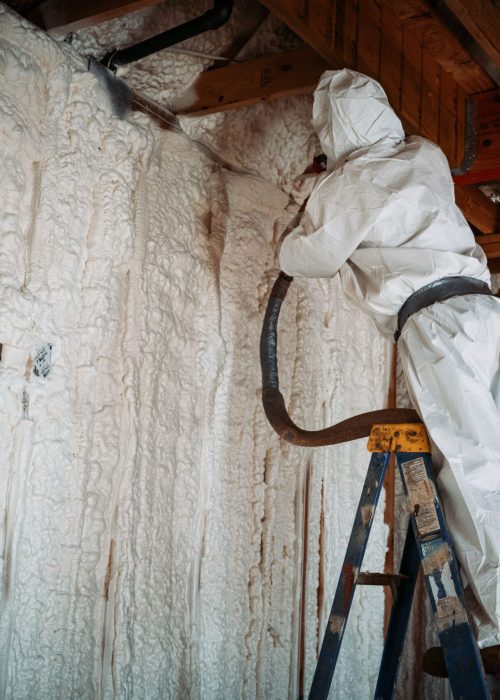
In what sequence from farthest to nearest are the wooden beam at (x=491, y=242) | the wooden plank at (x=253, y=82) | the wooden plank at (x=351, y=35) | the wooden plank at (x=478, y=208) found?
the wooden beam at (x=491, y=242), the wooden plank at (x=478, y=208), the wooden plank at (x=253, y=82), the wooden plank at (x=351, y=35)

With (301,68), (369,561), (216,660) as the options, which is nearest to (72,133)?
(301,68)

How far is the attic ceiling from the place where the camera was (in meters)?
1.92

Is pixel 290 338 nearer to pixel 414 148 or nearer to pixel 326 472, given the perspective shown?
pixel 326 472

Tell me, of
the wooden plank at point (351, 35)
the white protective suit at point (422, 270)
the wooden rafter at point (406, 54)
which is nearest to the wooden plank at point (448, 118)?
the wooden rafter at point (406, 54)

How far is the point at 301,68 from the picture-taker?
219cm

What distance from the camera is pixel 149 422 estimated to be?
81.3 inches

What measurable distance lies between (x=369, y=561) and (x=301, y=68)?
178 cm

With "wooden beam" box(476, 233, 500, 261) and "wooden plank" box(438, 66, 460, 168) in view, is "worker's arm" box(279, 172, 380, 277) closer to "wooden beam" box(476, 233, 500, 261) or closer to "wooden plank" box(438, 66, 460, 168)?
"wooden plank" box(438, 66, 460, 168)

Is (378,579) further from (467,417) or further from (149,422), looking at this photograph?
(149,422)

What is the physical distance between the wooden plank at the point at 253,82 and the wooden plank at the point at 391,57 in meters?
0.20

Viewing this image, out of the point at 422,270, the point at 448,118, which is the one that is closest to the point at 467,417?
the point at 422,270

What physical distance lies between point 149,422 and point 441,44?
A: 1.48 m

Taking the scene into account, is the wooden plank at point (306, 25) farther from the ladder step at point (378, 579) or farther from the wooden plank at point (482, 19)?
the ladder step at point (378, 579)

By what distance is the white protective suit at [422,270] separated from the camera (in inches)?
60.8
